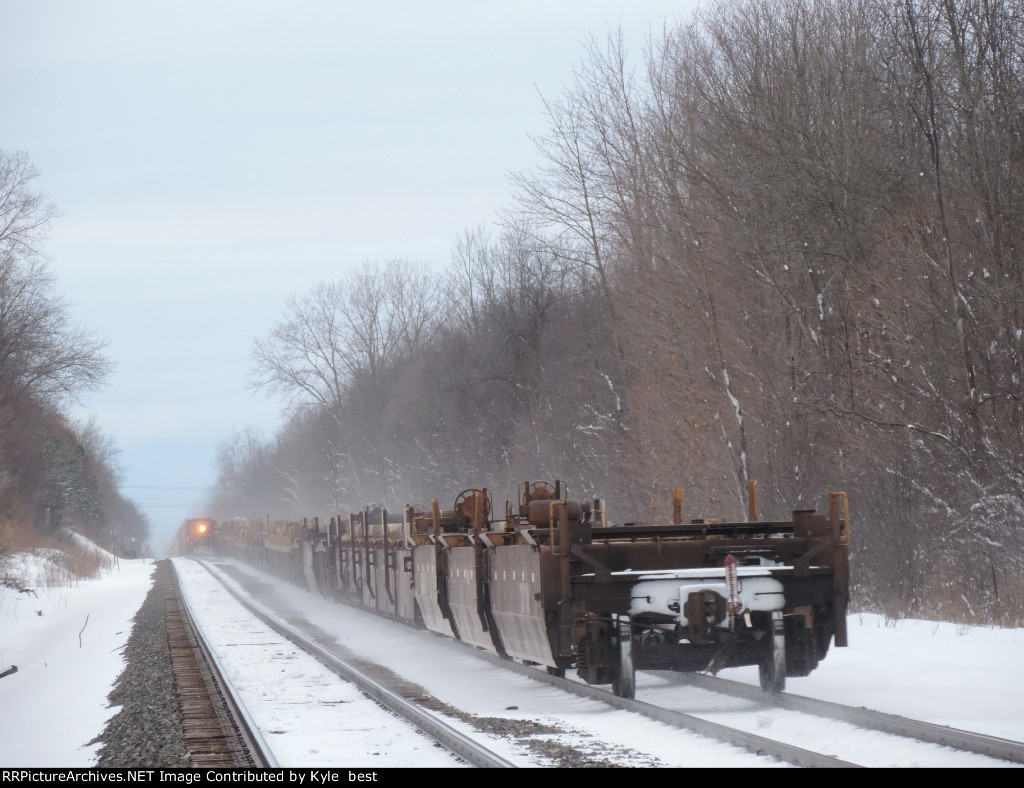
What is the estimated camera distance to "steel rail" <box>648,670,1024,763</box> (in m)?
7.32

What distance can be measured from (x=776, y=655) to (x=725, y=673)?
2281 mm

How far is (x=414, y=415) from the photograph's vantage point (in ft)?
196

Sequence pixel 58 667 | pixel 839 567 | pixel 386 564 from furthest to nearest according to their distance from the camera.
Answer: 1. pixel 386 564
2. pixel 58 667
3. pixel 839 567

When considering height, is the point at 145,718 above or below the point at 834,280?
below

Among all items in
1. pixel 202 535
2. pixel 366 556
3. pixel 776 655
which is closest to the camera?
pixel 776 655

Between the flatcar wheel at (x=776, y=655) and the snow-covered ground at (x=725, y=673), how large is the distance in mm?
552

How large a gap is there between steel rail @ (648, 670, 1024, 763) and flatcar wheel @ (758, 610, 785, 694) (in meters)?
0.11

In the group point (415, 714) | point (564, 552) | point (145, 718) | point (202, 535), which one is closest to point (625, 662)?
point (564, 552)

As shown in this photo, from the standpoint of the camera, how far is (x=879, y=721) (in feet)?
27.9

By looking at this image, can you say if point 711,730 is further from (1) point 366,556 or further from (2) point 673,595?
(1) point 366,556

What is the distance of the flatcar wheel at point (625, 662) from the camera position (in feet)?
32.3

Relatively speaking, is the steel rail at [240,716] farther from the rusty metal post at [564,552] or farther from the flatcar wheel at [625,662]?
the flatcar wheel at [625,662]
